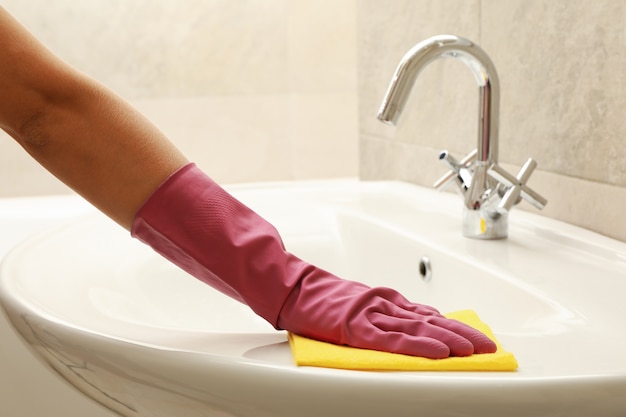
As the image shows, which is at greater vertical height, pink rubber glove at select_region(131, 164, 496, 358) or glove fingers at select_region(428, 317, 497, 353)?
pink rubber glove at select_region(131, 164, 496, 358)

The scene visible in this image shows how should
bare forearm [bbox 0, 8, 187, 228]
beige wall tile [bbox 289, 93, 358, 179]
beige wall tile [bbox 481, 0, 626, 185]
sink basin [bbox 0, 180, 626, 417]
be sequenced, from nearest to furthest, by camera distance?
sink basin [bbox 0, 180, 626, 417] < bare forearm [bbox 0, 8, 187, 228] < beige wall tile [bbox 481, 0, 626, 185] < beige wall tile [bbox 289, 93, 358, 179]

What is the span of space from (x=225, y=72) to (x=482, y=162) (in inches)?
60.2

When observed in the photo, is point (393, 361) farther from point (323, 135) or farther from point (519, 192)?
point (323, 135)

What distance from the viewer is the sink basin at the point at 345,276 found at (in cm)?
48

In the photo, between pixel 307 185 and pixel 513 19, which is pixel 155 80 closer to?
pixel 307 185

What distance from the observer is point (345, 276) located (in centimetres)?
111

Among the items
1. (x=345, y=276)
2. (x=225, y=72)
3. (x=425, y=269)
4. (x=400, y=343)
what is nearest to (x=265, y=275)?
(x=400, y=343)

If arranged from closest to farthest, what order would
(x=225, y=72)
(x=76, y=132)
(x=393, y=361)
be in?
(x=393, y=361)
(x=76, y=132)
(x=225, y=72)

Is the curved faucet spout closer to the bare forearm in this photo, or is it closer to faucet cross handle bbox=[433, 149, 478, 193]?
faucet cross handle bbox=[433, 149, 478, 193]

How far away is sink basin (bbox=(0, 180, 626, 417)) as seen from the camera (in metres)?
0.48

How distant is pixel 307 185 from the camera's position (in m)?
1.39

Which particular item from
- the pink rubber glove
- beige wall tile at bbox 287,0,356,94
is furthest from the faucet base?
beige wall tile at bbox 287,0,356,94

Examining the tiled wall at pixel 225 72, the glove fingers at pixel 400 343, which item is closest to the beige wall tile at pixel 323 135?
the tiled wall at pixel 225 72

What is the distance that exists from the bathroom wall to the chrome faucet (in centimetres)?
7
